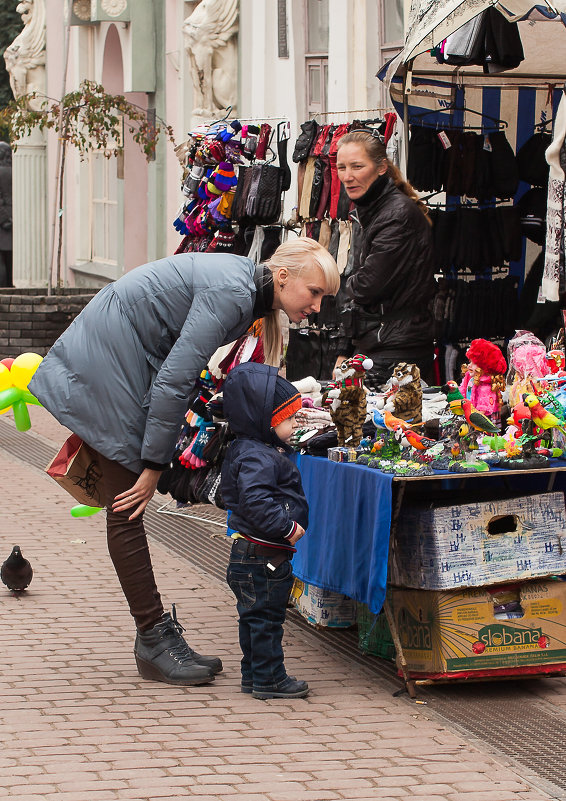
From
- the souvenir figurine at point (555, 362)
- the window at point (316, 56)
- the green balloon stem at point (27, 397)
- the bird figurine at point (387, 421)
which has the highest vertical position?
the window at point (316, 56)

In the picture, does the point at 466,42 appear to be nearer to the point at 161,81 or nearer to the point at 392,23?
the point at 392,23

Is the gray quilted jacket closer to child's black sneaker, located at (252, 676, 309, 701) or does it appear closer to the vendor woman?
child's black sneaker, located at (252, 676, 309, 701)

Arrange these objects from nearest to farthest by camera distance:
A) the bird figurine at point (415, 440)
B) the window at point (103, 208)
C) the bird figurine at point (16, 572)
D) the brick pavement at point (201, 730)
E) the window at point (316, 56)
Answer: the brick pavement at point (201, 730), the bird figurine at point (415, 440), the bird figurine at point (16, 572), the window at point (316, 56), the window at point (103, 208)

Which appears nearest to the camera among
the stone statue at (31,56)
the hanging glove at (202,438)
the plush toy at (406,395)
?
the plush toy at (406,395)

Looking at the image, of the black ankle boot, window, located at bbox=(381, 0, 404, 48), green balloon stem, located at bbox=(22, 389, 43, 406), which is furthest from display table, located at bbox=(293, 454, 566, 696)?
window, located at bbox=(381, 0, 404, 48)

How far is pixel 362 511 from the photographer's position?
17.5ft

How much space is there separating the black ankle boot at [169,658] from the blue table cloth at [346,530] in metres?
0.60

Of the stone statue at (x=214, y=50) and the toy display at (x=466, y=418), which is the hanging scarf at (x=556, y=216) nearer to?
the toy display at (x=466, y=418)

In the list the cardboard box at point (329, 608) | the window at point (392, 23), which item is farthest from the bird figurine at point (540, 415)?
the window at point (392, 23)

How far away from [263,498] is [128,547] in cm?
58

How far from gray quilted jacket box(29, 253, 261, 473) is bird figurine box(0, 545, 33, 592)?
1617 mm

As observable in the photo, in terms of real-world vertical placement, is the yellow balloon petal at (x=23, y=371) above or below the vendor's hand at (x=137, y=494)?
above

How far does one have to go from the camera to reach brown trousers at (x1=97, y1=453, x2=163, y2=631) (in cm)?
526

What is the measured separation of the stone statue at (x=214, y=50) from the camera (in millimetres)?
12992
